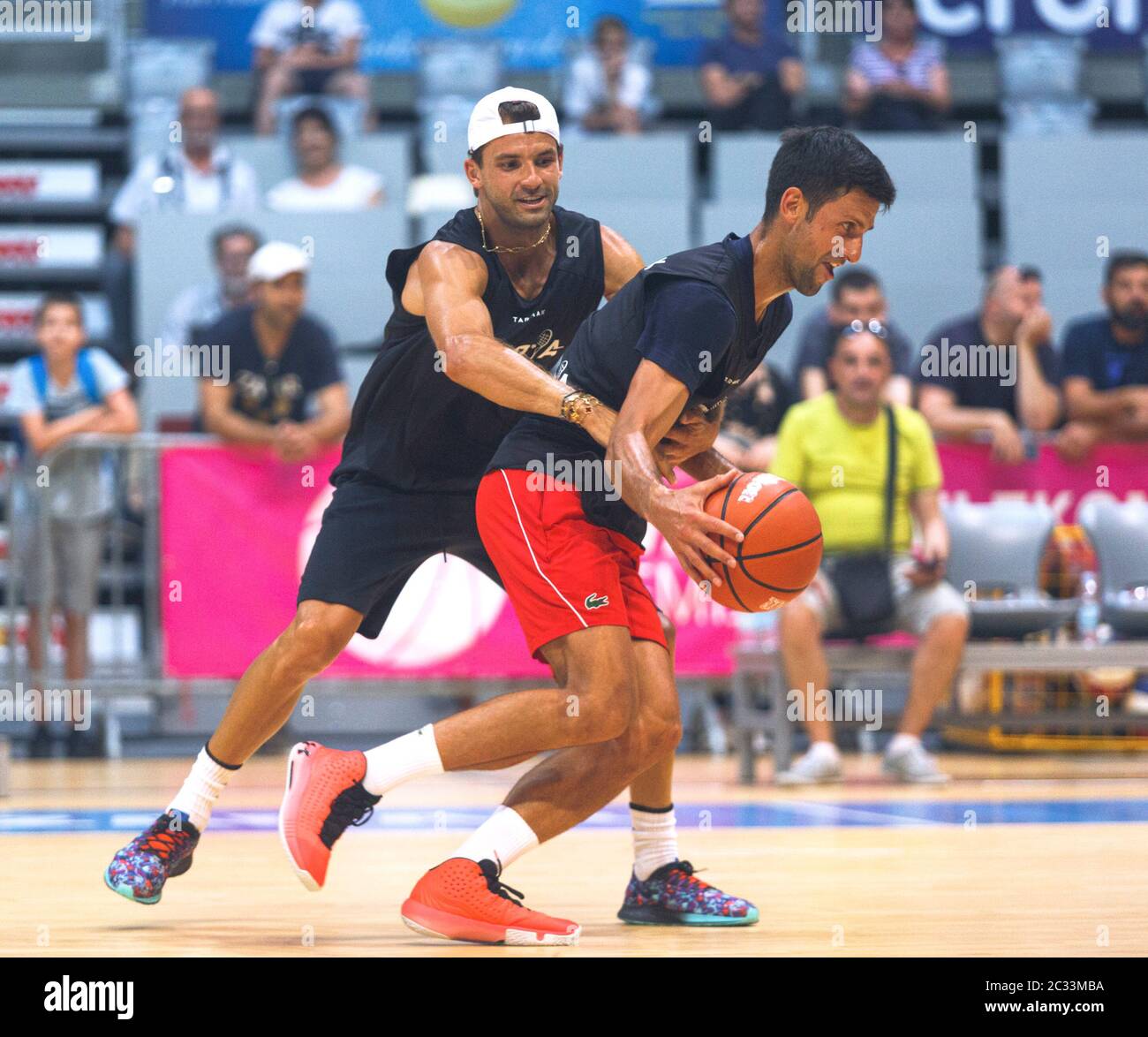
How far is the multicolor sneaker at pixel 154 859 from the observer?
4488mm

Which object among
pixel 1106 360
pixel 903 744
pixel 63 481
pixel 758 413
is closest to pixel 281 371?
pixel 63 481

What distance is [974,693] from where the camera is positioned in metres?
9.44

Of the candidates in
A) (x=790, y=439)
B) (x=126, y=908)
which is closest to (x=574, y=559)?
(x=126, y=908)

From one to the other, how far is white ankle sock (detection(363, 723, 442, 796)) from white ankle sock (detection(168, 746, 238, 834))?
20.4 inches

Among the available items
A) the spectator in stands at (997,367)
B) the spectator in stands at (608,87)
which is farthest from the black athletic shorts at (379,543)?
the spectator in stands at (608,87)

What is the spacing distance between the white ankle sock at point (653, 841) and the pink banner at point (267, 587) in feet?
14.5

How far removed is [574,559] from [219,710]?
243 inches

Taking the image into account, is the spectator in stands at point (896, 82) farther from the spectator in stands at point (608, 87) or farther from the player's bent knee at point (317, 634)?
the player's bent knee at point (317, 634)

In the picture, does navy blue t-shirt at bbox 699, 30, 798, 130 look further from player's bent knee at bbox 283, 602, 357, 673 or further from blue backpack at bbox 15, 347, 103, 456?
player's bent knee at bbox 283, 602, 357, 673

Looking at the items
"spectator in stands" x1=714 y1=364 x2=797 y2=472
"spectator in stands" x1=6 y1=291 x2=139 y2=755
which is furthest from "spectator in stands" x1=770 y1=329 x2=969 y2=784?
"spectator in stands" x1=6 y1=291 x2=139 y2=755

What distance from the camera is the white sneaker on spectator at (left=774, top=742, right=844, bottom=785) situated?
8164 millimetres

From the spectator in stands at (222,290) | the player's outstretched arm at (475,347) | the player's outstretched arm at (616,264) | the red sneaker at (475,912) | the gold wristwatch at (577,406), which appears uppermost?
Answer: the spectator in stands at (222,290)
